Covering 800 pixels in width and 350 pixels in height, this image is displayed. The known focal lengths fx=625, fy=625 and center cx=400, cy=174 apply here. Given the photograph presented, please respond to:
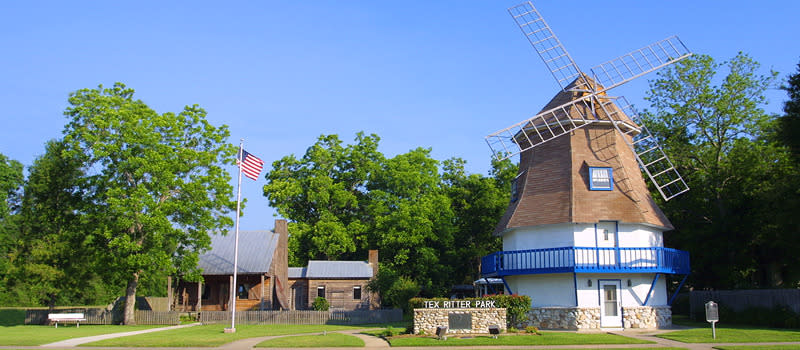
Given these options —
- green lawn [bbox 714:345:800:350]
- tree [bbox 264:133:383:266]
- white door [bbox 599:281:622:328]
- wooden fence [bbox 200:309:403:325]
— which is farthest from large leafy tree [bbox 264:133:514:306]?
green lawn [bbox 714:345:800:350]

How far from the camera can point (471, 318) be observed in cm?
2328

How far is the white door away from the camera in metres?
27.7

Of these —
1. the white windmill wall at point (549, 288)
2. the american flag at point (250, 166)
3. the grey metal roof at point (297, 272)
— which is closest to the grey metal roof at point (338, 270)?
the grey metal roof at point (297, 272)

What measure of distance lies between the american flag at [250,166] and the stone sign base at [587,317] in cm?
1434

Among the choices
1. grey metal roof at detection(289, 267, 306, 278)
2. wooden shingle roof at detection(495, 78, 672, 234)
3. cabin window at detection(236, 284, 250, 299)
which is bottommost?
cabin window at detection(236, 284, 250, 299)

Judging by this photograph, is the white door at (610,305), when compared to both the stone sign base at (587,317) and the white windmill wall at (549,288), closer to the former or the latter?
the stone sign base at (587,317)

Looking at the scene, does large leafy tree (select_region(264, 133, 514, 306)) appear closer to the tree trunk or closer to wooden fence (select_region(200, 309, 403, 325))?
wooden fence (select_region(200, 309, 403, 325))

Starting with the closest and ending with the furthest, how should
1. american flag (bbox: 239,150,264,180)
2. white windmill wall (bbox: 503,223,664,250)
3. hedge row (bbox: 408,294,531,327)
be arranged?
hedge row (bbox: 408,294,531,327), white windmill wall (bbox: 503,223,664,250), american flag (bbox: 239,150,264,180)

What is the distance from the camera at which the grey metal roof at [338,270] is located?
43219 millimetres

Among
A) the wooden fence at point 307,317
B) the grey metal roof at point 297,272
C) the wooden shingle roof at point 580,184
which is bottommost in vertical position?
the wooden fence at point 307,317

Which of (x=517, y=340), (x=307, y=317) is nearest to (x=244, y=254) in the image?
(x=307, y=317)

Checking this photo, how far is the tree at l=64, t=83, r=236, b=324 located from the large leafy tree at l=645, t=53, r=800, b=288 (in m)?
26.3

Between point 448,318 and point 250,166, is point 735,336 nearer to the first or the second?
point 448,318

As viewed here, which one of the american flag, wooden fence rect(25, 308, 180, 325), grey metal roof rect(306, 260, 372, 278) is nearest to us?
the american flag
